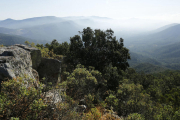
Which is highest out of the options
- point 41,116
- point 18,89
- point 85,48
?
point 85,48

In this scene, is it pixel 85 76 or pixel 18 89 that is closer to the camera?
pixel 18 89

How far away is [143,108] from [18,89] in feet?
37.4

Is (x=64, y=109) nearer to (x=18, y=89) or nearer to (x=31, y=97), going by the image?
(x=31, y=97)

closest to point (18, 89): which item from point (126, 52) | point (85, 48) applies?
point (85, 48)

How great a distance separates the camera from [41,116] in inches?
199

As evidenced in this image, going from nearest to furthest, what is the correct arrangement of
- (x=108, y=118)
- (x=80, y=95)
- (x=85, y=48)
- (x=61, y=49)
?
(x=108, y=118) → (x=80, y=95) → (x=85, y=48) → (x=61, y=49)

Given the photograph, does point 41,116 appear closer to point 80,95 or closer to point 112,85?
point 80,95

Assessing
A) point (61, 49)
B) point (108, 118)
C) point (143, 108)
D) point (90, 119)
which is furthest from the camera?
point (61, 49)

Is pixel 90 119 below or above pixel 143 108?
above

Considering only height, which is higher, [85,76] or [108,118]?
[85,76]

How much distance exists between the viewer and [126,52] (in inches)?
826

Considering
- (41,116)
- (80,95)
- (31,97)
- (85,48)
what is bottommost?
(80,95)

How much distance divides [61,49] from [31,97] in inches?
950

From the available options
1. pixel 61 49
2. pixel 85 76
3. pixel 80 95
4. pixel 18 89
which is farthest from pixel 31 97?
pixel 61 49
